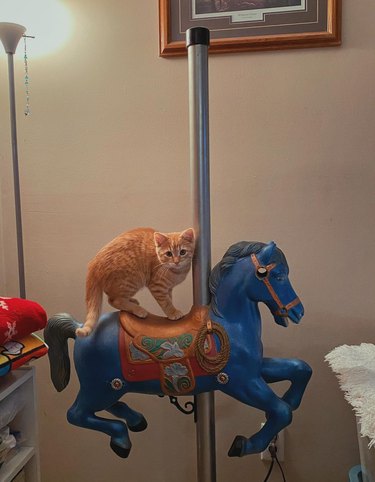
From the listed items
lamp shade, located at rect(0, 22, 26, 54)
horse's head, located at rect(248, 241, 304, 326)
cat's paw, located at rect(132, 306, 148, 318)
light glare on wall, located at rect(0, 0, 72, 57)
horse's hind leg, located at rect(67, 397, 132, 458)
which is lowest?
horse's hind leg, located at rect(67, 397, 132, 458)

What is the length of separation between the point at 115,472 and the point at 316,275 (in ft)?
2.84

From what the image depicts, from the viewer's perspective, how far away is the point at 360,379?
1.07m

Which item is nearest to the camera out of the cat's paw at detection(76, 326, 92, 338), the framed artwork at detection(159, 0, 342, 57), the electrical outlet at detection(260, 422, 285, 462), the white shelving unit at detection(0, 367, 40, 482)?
the cat's paw at detection(76, 326, 92, 338)

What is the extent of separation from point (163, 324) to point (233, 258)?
203 mm

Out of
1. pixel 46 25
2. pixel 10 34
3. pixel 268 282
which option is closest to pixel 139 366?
pixel 268 282

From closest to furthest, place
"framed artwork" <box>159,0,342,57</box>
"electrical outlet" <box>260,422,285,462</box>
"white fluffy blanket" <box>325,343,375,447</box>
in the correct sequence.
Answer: "white fluffy blanket" <box>325,343,375,447</box> → "framed artwork" <box>159,0,342,57</box> → "electrical outlet" <box>260,422,285,462</box>

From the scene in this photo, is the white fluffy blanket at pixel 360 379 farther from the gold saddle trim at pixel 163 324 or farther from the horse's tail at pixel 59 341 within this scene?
the horse's tail at pixel 59 341

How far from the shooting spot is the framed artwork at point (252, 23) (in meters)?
1.25

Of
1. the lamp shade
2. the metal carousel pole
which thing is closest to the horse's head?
the metal carousel pole

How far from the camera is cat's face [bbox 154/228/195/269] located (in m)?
1.01

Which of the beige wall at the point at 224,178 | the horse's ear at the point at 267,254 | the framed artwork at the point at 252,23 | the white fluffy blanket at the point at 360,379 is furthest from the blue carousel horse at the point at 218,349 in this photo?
the framed artwork at the point at 252,23

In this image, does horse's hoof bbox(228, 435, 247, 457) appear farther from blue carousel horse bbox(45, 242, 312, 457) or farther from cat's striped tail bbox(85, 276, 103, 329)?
cat's striped tail bbox(85, 276, 103, 329)

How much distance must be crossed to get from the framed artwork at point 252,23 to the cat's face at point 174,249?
22.5 inches

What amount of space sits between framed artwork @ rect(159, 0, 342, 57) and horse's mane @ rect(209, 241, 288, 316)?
0.59 m
